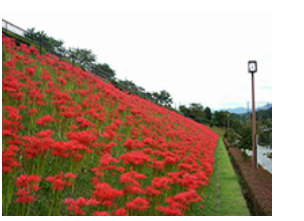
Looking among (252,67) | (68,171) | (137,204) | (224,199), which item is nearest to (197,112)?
(252,67)

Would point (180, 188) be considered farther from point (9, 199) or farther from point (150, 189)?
point (9, 199)

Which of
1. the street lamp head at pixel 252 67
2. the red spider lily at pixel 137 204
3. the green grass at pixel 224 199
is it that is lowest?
the green grass at pixel 224 199

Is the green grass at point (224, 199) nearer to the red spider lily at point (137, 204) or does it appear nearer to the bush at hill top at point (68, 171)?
the bush at hill top at point (68, 171)

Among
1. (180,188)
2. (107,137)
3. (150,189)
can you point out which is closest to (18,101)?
(107,137)

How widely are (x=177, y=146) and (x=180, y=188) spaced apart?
1.80 m

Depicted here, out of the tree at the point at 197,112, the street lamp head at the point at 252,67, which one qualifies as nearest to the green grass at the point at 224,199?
the street lamp head at the point at 252,67

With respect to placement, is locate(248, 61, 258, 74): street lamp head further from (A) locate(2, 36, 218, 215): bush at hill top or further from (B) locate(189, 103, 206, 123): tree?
(B) locate(189, 103, 206, 123): tree

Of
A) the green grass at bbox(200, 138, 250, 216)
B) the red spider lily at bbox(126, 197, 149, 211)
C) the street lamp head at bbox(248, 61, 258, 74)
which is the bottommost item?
the green grass at bbox(200, 138, 250, 216)

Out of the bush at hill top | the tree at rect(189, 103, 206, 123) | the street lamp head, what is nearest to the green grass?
the bush at hill top

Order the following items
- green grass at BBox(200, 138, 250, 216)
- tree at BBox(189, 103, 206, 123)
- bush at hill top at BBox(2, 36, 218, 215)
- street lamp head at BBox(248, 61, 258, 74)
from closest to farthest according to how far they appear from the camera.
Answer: bush at hill top at BBox(2, 36, 218, 215), green grass at BBox(200, 138, 250, 216), street lamp head at BBox(248, 61, 258, 74), tree at BBox(189, 103, 206, 123)

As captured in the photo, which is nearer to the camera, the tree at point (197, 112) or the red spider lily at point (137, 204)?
the red spider lily at point (137, 204)

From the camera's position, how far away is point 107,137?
13.6 feet

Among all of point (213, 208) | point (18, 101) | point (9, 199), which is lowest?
point (213, 208)
